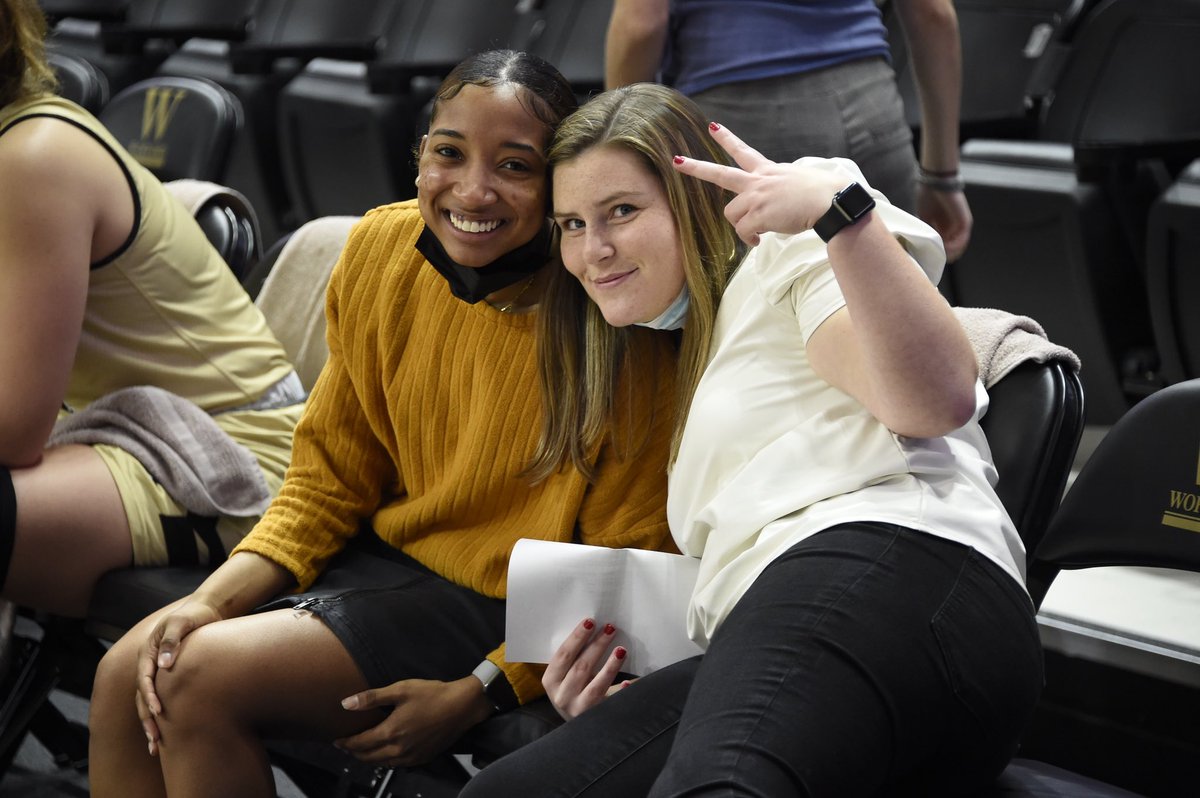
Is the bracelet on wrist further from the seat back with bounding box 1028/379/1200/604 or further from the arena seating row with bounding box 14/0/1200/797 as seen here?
the seat back with bounding box 1028/379/1200/604

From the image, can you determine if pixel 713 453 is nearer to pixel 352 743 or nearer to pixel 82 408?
pixel 352 743

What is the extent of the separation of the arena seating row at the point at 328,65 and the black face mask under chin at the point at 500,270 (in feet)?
6.79

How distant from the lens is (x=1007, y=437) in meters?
1.43

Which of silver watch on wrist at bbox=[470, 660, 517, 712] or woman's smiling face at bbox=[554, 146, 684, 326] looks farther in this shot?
silver watch on wrist at bbox=[470, 660, 517, 712]

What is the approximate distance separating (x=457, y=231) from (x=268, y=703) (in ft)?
1.94

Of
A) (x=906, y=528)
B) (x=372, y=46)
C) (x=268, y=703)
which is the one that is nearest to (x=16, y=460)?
(x=268, y=703)

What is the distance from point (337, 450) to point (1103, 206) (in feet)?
5.81

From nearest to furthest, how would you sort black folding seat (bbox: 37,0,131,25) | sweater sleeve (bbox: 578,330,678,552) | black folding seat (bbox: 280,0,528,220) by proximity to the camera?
sweater sleeve (bbox: 578,330,678,552) < black folding seat (bbox: 280,0,528,220) < black folding seat (bbox: 37,0,131,25)

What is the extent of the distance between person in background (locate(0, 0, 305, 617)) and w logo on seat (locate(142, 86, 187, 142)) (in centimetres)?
93

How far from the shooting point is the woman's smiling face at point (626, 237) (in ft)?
4.70

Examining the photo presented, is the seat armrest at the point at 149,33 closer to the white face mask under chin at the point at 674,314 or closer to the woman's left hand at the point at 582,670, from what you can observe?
the white face mask under chin at the point at 674,314

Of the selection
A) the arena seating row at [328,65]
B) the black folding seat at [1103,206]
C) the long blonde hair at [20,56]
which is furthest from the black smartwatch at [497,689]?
the arena seating row at [328,65]

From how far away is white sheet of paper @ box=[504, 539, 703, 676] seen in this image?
4.79 feet

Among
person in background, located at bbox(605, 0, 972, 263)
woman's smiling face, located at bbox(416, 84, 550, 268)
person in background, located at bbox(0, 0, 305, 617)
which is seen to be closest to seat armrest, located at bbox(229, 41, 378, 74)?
person in background, located at bbox(0, 0, 305, 617)
